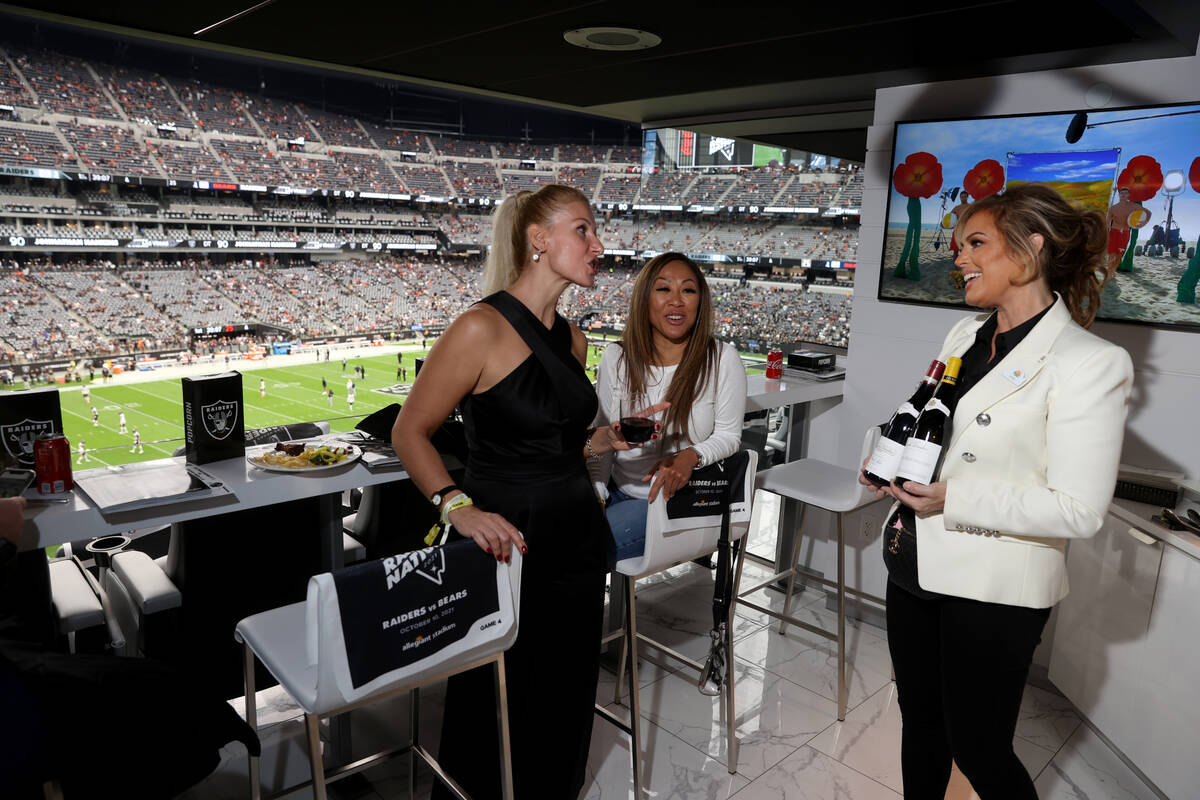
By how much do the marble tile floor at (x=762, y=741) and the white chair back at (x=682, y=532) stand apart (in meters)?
0.42

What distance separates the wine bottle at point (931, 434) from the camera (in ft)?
4.33

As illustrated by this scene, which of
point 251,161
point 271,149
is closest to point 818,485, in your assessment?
point 251,161

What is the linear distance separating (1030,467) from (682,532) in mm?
896

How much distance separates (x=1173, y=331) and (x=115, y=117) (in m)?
33.3

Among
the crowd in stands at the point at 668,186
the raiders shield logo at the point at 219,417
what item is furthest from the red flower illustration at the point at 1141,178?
the crowd in stands at the point at 668,186

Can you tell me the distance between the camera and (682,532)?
198cm

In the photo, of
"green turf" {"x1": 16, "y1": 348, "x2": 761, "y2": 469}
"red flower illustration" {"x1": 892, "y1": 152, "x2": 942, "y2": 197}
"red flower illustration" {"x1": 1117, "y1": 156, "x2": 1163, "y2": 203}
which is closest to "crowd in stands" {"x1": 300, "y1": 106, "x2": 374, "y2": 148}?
"green turf" {"x1": 16, "y1": 348, "x2": 761, "y2": 469}

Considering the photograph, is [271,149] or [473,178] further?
[473,178]

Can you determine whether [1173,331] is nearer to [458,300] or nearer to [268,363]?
[268,363]

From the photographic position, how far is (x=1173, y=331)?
97.8 inches

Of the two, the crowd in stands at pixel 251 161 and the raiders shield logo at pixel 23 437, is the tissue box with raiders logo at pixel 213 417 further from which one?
the crowd in stands at pixel 251 161

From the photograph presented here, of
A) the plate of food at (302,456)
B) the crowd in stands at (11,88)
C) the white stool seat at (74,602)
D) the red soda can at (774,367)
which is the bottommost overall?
the white stool seat at (74,602)

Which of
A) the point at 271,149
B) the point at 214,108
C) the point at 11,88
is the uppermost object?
the point at 214,108

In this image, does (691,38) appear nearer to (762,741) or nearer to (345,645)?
(345,645)
